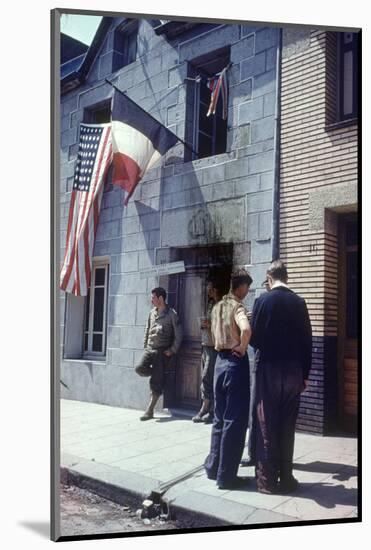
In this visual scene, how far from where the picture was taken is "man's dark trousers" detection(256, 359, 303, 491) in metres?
4.63

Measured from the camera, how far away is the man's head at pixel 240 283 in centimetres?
478

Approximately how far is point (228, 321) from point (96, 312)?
1.24 meters

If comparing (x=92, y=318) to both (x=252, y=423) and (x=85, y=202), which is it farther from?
(x=252, y=423)

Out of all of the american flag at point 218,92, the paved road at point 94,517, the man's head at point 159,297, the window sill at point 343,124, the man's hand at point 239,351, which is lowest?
the paved road at point 94,517

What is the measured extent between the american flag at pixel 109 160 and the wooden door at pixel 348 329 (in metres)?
1.88

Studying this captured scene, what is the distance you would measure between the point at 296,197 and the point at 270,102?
88 cm

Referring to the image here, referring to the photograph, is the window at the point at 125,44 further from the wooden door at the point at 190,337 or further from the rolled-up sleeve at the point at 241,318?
the rolled-up sleeve at the point at 241,318

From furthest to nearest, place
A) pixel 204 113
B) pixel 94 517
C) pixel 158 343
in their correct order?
1. pixel 204 113
2. pixel 158 343
3. pixel 94 517

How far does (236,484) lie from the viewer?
457 centimetres

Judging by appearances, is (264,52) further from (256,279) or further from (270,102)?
(256,279)

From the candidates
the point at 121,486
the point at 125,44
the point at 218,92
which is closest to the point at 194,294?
the point at 121,486

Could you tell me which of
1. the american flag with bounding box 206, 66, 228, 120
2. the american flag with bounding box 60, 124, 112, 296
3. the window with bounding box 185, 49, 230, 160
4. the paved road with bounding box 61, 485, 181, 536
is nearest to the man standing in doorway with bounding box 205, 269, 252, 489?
the paved road with bounding box 61, 485, 181, 536

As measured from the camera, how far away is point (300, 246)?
15.9ft

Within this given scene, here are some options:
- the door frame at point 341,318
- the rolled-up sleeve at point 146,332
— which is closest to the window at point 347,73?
the door frame at point 341,318
